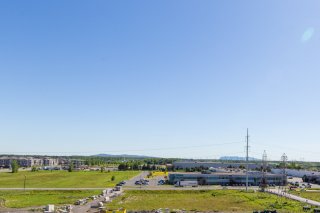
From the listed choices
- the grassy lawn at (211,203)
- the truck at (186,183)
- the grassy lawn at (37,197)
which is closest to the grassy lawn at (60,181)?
the grassy lawn at (37,197)

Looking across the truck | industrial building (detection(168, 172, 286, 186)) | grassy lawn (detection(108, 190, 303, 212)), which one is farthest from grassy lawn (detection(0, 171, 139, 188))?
grassy lawn (detection(108, 190, 303, 212))

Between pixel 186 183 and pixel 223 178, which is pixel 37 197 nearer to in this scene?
pixel 186 183

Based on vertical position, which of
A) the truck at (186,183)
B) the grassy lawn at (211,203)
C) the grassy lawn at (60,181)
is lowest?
the grassy lawn at (60,181)

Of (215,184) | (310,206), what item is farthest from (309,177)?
(310,206)

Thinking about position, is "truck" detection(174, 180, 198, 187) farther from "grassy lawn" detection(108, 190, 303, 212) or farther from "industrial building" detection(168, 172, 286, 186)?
"grassy lawn" detection(108, 190, 303, 212)

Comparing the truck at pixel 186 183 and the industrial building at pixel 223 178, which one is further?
the industrial building at pixel 223 178

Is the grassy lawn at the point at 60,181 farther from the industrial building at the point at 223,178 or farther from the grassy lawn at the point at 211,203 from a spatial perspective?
the grassy lawn at the point at 211,203

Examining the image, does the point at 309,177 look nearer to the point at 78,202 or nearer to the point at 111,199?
the point at 111,199

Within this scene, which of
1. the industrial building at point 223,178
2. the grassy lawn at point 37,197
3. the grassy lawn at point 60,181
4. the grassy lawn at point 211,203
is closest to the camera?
the grassy lawn at point 211,203

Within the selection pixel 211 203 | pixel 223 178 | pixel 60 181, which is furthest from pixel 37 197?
pixel 223 178
